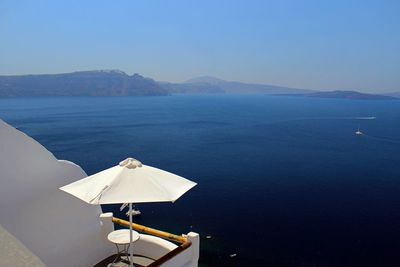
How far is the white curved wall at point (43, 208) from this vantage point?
18.9 ft

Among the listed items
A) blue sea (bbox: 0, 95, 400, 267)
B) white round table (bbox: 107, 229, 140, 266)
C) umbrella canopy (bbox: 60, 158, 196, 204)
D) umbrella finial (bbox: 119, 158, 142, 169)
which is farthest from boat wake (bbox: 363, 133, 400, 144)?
umbrella finial (bbox: 119, 158, 142, 169)

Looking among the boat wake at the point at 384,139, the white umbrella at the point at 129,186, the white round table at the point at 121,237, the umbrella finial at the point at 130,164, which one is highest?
the umbrella finial at the point at 130,164

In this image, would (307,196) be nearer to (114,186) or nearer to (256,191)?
(256,191)

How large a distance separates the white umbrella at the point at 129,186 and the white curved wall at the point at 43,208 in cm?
85

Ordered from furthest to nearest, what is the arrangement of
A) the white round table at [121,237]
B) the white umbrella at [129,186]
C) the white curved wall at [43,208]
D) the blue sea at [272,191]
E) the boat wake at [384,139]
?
the boat wake at [384,139]
the blue sea at [272,191]
the white round table at [121,237]
the white curved wall at [43,208]
the white umbrella at [129,186]

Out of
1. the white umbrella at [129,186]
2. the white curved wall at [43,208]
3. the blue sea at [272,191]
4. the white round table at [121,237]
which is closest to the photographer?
the white umbrella at [129,186]

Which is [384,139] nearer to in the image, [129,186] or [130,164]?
[130,164]

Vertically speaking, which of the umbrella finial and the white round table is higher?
the umbrella finial

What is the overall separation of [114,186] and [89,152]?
50325 millimetres

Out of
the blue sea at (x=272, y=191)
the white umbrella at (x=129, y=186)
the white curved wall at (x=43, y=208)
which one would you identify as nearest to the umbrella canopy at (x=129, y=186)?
the white umbrella at (x=129, y=186)

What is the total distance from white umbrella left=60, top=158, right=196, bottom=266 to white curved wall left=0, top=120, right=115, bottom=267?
0.85m

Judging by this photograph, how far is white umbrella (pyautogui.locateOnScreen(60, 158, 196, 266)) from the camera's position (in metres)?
5.50

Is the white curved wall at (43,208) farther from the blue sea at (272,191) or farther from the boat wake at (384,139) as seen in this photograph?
the boat wake at (384,139)

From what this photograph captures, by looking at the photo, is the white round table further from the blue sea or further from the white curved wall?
the blue sea
